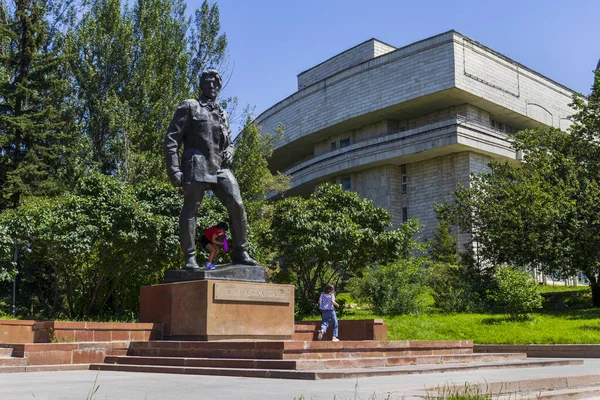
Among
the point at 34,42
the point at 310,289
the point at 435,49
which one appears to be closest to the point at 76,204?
the point at 310,289

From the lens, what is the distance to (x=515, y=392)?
6.22m

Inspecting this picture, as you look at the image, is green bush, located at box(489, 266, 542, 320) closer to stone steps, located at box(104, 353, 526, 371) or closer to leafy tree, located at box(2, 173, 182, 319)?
leafy tree, located at box(2, 173, 182, 319)

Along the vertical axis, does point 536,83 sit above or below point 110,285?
above

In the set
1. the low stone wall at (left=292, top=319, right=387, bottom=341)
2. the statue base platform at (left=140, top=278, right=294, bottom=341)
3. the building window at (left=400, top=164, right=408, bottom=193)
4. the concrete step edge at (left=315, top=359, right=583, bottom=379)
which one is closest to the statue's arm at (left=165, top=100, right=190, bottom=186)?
the statue base platform at (left=140, top=278, right=294, bottom=341)

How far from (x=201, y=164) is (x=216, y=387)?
5317mm

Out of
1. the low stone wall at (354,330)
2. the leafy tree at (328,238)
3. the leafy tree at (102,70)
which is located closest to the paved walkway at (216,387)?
the low stone wall at (354,330)

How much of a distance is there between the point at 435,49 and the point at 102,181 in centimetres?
2656

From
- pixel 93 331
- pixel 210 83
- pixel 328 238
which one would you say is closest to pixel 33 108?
pixel 328 238

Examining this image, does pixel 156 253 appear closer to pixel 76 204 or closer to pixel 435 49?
pixel 76 204

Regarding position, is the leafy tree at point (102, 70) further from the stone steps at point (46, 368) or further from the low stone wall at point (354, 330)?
the stone steps at point (46, 368)

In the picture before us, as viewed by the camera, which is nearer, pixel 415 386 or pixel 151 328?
pixel 415 386

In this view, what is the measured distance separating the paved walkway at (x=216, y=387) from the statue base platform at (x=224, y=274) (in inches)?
102

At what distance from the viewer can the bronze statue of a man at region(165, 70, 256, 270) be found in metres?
11.1

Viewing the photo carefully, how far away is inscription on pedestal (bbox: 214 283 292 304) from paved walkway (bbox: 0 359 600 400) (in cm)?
225
